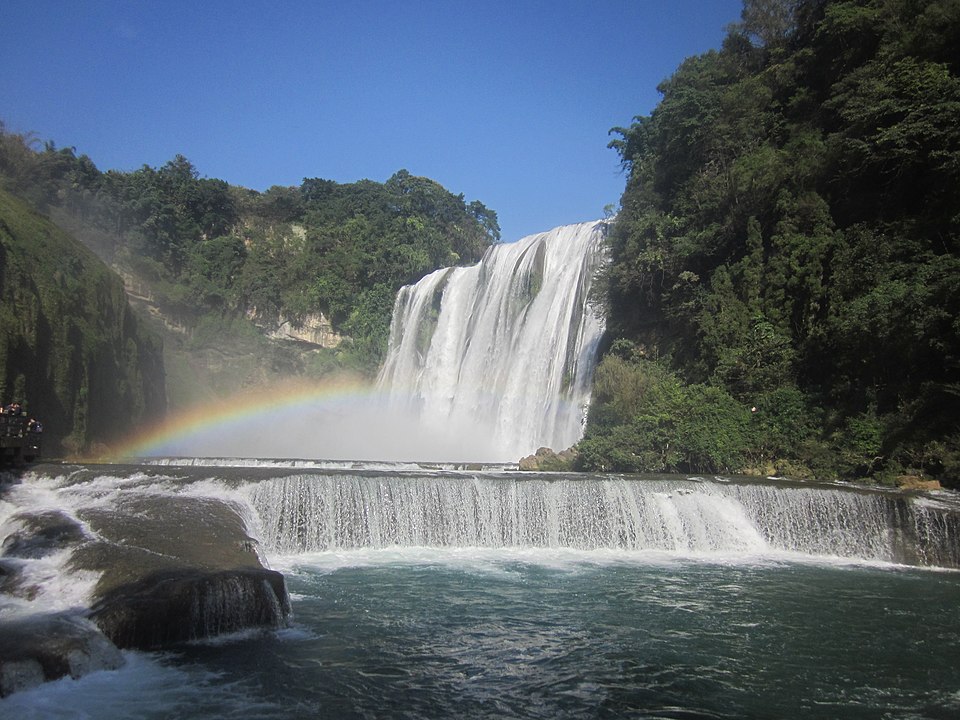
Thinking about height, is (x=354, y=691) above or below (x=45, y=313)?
below

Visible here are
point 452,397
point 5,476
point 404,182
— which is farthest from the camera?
point 404,182

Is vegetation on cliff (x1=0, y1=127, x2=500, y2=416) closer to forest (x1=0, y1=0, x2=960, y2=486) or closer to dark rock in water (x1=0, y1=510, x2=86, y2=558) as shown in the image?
forest (x1=0, y1=0, x2=960, y2=486)

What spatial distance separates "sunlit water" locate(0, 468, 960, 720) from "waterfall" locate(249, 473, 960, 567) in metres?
1.31

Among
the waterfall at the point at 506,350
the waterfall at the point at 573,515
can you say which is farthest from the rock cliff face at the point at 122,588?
the waterfall at the point at 506,350

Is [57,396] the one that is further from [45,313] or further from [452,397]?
[452,397]

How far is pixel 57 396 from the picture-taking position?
70.7ft

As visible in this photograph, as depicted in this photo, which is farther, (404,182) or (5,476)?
(404,182)

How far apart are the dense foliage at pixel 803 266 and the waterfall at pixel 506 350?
2314mm

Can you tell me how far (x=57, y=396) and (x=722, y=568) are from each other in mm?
18697

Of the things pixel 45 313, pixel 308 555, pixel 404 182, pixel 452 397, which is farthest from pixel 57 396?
pixel 404 182

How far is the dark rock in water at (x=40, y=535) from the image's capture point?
9.31 meters

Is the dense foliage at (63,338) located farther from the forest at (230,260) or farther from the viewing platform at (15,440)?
the forest at (230,260)

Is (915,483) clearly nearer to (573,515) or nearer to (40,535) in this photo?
(573,515)

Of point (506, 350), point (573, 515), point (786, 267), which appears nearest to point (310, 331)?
point (506, 350)
